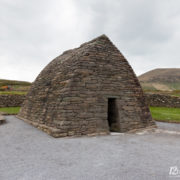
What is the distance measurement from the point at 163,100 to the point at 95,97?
16.7 metres

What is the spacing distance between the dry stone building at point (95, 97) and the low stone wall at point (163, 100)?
43.5 ft

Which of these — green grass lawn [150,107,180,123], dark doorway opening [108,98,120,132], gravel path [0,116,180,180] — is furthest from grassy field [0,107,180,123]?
gravel path [0,116,180,180]

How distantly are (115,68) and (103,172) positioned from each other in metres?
6.27

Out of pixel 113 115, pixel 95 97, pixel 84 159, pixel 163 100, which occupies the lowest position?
pixel 84 159

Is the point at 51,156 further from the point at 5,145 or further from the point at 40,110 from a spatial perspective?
the point at 40,110

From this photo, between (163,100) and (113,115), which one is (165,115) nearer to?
(163,100)

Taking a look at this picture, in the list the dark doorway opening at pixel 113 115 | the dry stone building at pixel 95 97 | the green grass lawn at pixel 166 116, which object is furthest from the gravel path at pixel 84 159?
the green grass lawn at pixel 166 116

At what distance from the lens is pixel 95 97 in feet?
27.1

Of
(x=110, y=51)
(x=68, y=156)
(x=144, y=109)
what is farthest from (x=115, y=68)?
(x=68, y=156)

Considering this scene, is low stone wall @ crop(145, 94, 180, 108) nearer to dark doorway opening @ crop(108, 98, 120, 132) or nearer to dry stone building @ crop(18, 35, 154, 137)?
dry stone building @ crop(18, 35, 154, 137)

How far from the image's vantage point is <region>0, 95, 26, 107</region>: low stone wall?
21.3 meters

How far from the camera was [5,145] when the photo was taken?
20.1ft

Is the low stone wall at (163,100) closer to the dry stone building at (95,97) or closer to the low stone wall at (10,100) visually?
the dry stone building at (95,97)

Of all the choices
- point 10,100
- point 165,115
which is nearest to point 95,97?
point 165,115
